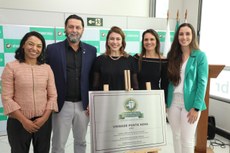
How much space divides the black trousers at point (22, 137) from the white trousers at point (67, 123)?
17cm

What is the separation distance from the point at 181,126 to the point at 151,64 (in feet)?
2.17

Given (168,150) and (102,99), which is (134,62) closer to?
(102,99)

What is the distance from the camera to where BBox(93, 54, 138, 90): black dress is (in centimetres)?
208

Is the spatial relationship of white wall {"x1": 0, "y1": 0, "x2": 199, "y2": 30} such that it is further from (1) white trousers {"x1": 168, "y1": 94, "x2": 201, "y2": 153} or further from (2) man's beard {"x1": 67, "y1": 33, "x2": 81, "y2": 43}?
(1) white trousers {"x1": 168, "y1": 94, "x2": 201, "y2": 153}

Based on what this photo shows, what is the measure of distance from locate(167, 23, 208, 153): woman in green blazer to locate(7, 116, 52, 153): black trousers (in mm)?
1191

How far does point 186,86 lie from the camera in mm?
2094

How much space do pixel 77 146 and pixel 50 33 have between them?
2190 millimetres

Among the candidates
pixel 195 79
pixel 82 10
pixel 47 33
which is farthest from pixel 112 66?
pixel 82 10

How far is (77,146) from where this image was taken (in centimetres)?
221

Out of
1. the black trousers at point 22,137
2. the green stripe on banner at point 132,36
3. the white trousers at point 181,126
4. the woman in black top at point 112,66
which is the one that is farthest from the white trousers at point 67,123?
the green stripe on banner at point 132,36

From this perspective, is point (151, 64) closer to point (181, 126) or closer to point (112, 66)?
point (112, 66)

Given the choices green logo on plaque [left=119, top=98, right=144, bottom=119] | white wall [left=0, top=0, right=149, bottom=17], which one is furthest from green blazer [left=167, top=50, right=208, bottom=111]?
white wall [left=0, top=0, right=149, bottom=17]

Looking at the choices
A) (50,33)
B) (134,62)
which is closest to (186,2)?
(50,33)

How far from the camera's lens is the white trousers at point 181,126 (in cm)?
212
